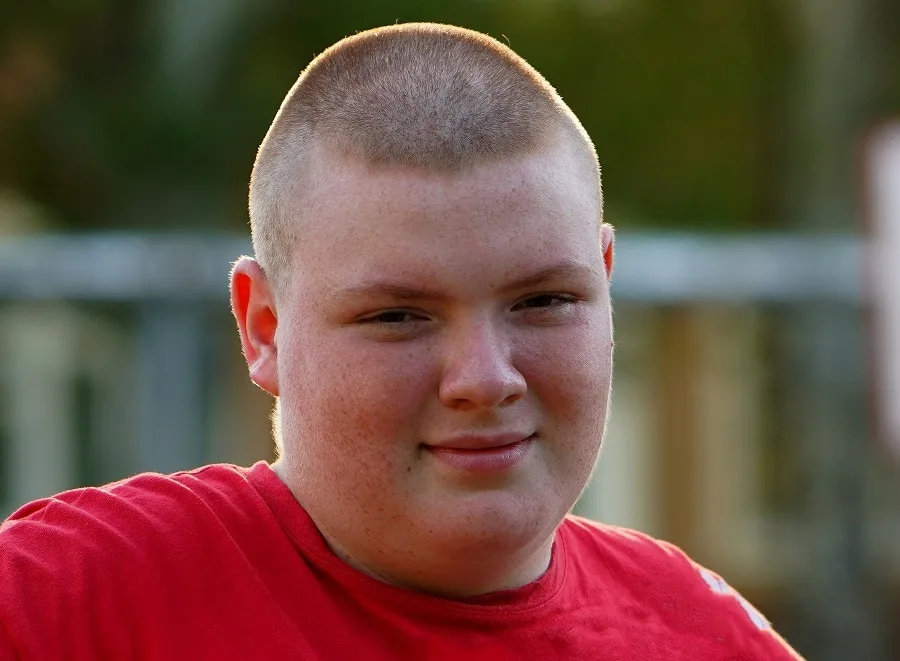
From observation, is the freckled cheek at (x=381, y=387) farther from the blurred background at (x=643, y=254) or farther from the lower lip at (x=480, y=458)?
the blurred background at (x=643, y=254)

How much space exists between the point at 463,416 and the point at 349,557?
12.1 inches

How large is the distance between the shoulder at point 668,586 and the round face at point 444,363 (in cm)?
33

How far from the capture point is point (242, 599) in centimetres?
195

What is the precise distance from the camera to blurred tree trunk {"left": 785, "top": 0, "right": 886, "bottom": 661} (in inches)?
307

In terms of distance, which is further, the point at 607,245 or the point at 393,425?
the point at 607,245

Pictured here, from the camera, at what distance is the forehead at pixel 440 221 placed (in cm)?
192

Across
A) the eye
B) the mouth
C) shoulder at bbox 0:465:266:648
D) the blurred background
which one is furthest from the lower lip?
the blurred background

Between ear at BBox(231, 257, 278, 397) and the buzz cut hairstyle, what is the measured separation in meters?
0.03

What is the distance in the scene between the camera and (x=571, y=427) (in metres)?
2.01

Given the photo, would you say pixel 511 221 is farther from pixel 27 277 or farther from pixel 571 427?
pixel 27 277

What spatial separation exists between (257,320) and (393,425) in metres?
0.38

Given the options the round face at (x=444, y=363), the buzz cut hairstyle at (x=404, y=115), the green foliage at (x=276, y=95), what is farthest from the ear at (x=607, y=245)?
the green foliage at (x=276, y=95)

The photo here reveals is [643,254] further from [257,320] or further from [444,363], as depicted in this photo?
[444,363]

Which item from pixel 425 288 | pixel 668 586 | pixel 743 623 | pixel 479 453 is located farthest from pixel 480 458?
pixel 743 623
